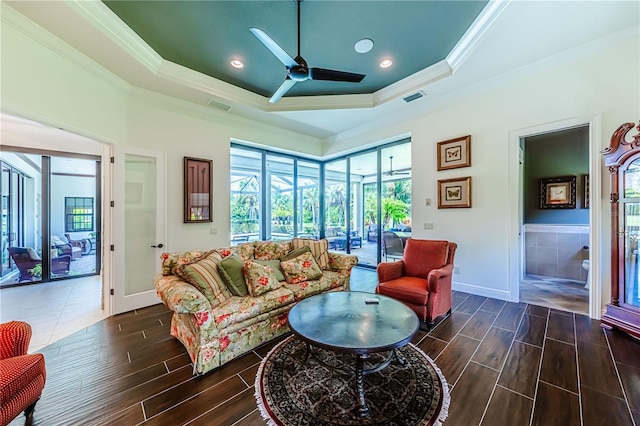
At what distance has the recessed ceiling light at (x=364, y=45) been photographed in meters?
2.91

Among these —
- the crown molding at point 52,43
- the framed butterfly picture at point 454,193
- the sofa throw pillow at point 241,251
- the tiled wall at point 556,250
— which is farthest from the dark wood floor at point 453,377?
the crown molding at point 52,43

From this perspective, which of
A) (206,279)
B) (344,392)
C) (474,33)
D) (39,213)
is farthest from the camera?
(39,213)

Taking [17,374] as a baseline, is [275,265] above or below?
above

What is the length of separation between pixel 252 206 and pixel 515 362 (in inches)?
184

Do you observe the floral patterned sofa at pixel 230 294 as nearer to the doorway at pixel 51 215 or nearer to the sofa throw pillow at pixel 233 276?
the sofa throw pillow at pixel 233 276

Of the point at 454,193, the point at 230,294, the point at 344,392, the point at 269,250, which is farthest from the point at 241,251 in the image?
the point at 454,193

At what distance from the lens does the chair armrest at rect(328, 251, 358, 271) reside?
351 centimetres

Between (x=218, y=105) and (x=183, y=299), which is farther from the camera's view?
(x=218, y=105)

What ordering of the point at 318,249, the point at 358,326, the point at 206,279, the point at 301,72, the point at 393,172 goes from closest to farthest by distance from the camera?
the point at 358,326 → the point at 206,279 → the point at 301,72 → the point at 318,249 → the point at 393,172

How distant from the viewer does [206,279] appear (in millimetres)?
2369

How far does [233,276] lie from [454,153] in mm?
3851

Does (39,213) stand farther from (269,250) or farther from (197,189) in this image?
(269,250)

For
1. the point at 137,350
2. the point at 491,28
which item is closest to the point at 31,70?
the point at 137,350

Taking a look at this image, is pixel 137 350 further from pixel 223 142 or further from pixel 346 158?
pixel 346 158
